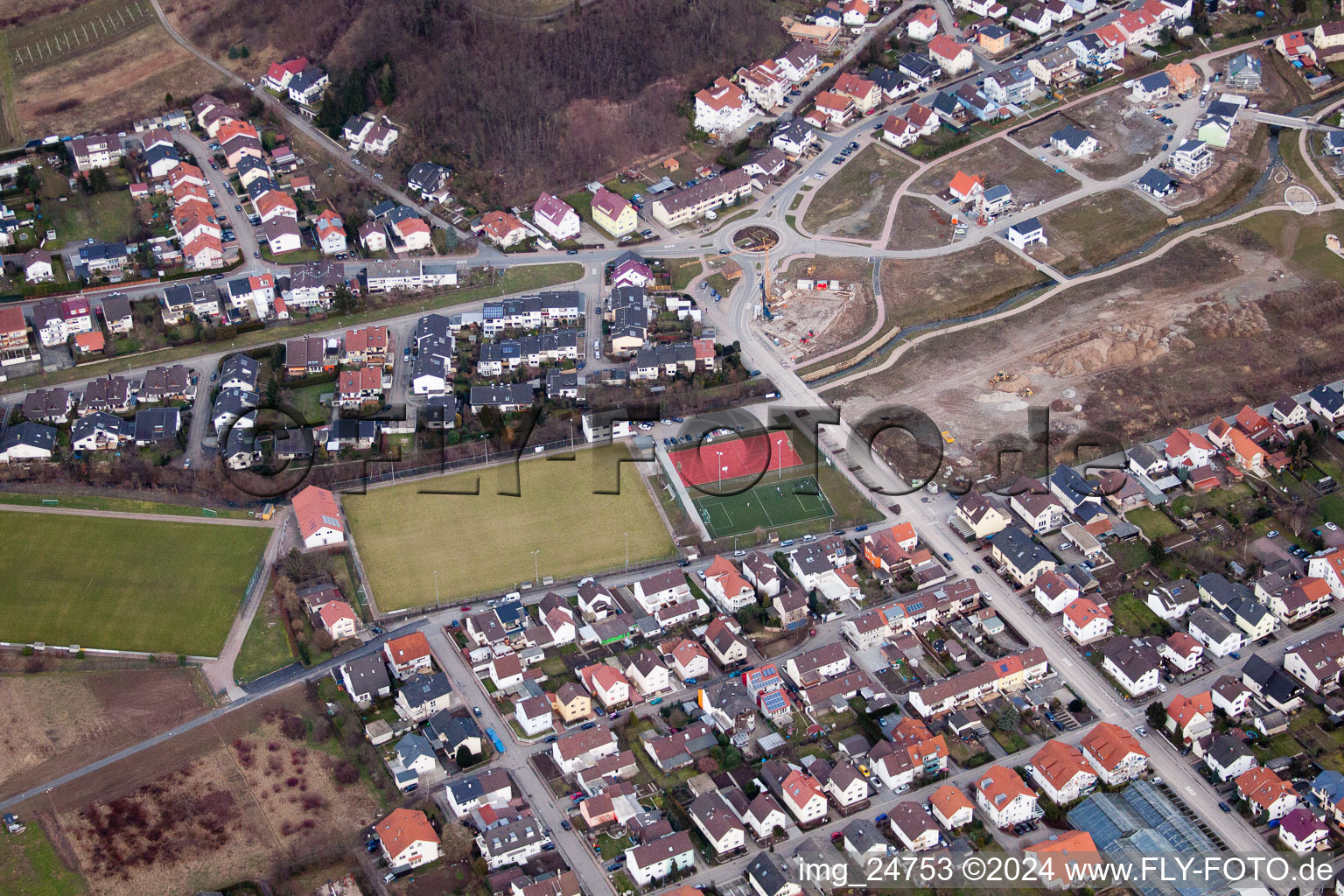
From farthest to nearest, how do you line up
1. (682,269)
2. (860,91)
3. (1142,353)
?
(860,91) → (682,269) → (1142,353)

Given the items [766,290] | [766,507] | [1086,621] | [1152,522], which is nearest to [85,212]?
[766,290]

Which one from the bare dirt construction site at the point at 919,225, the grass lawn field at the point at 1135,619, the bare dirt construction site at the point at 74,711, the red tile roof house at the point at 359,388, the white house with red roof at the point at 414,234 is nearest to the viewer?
the bare dirt construction site at the point at 74,711

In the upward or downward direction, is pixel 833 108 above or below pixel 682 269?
above

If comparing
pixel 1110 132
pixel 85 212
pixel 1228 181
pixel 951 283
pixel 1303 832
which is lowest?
pixel 1303 832

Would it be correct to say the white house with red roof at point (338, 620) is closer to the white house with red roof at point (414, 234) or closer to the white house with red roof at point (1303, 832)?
the white house with red roof at point (414, 234)

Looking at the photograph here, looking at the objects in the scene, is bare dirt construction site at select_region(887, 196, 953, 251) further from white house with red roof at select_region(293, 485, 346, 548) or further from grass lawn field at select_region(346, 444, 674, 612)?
white house with red roof at select_region(293, 485, 346, 548)

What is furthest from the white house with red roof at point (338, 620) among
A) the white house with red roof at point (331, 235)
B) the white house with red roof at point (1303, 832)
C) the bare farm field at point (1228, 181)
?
the bare farm field at point (1228, 181)

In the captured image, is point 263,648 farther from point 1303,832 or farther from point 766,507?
point 1303,832
